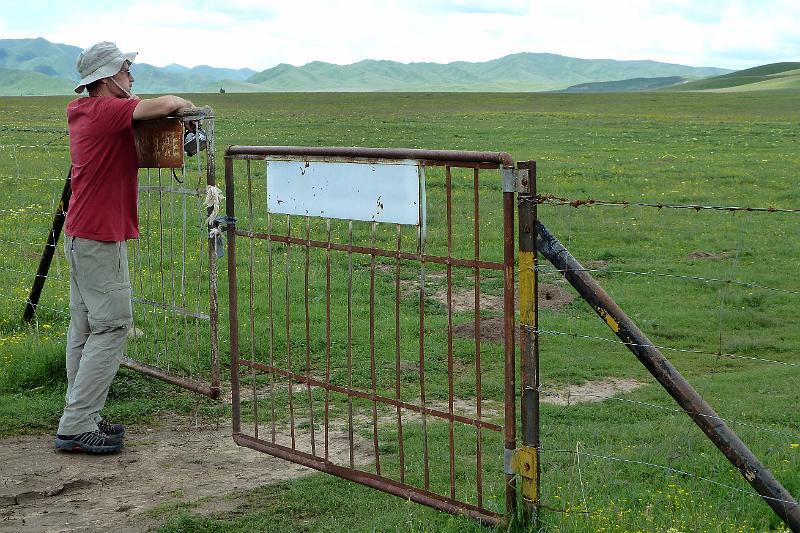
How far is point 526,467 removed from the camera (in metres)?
4.86

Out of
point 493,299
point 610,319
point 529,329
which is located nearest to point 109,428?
point 529,329

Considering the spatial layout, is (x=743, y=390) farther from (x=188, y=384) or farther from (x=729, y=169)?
(x=729, y=169)

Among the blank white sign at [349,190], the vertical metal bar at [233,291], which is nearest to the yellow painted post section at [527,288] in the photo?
the blank white sign at [349,190]

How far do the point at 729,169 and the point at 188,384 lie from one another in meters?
20.6

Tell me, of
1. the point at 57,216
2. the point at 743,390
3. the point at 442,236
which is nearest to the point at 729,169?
the point at 442,236

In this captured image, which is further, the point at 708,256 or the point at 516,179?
the point at 708,256

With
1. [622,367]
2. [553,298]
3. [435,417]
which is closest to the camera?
[435,417]

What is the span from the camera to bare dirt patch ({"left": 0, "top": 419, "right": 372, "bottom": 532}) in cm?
566

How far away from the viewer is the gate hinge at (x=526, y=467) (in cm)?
484

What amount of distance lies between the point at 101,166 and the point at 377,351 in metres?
3.57

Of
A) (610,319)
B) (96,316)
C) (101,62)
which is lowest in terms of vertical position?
(96,316)

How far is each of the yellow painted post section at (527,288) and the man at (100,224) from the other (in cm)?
258

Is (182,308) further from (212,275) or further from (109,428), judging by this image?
(109,428)

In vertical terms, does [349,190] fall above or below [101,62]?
below
